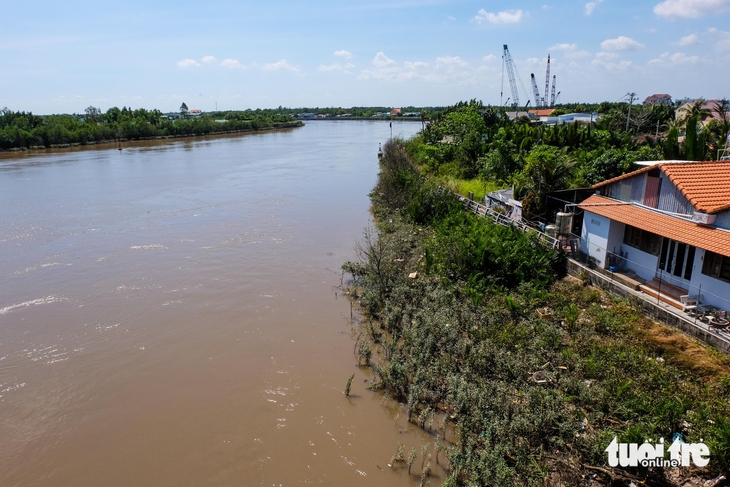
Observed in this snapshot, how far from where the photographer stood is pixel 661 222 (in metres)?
10.4

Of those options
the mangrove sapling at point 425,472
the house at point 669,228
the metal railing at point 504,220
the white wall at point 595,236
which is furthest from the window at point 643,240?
the mangrove sapling at point 425,472

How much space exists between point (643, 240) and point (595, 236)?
52.3 inches

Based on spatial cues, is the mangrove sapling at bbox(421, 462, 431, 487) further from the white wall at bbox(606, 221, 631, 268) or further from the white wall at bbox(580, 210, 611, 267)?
the white wall at bbox(606, 221, 631, 268)

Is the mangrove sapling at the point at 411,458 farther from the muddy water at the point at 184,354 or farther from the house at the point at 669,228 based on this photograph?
the house at the point at 669,228

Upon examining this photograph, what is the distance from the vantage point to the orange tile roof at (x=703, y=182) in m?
9.60

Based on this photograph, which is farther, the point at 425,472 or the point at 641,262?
the point at 641,262

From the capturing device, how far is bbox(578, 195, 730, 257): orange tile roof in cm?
891

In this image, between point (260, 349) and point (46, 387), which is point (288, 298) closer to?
point (260, 349)

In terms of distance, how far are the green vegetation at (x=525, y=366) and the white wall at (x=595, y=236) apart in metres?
0.90

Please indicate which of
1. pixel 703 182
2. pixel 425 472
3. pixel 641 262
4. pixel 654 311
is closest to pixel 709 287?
pixel 654 311

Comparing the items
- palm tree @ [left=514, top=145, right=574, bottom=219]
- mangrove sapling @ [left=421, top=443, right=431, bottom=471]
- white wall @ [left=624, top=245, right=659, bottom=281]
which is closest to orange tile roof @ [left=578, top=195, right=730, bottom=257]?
white wall @ [left=624, top=245, right=659, bottom=281]

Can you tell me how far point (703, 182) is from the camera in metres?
10.2

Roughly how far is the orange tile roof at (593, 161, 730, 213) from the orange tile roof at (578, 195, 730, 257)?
479 millimetres

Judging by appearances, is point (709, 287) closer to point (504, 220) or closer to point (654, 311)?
point (654, 311)
